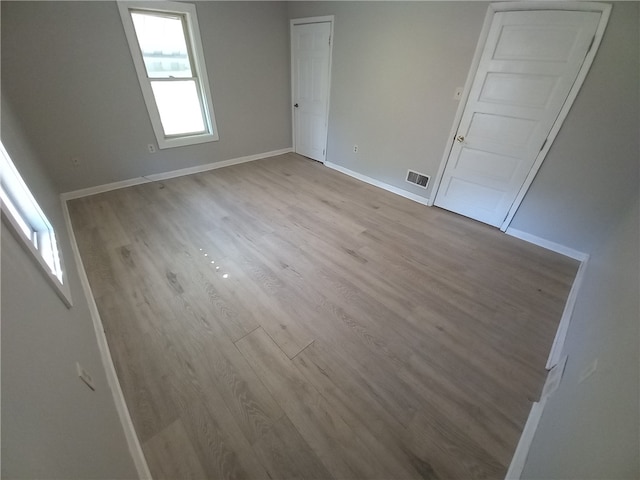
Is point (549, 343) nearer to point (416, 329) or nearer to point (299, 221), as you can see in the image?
point (416, 329)

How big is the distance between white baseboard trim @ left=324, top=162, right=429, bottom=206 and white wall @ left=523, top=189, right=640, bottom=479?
2.05 metres

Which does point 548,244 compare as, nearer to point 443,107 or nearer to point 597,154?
point 597,154

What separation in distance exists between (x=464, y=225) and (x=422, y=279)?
4.24ft

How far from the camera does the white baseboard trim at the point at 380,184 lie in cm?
352

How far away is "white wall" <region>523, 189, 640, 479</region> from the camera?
2.28 feet

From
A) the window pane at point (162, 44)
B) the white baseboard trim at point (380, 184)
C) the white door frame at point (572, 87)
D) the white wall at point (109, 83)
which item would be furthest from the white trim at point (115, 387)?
the white door frame at point (572, 87)

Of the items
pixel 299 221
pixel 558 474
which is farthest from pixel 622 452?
pixel 299 221

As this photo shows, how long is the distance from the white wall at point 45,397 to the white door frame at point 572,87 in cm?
356

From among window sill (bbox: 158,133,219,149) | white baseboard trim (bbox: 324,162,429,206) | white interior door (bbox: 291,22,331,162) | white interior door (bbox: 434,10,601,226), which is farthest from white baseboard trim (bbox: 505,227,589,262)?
window sill (bbox: 158,133,219,149)

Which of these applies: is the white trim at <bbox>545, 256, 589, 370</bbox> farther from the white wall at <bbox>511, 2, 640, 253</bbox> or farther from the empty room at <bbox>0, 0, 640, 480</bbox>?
the white wall at <bbox>511, 2, 640, 253</bbox>

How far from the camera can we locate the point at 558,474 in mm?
896

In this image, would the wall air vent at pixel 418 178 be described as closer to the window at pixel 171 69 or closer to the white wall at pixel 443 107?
the white wall at pixel 443 107

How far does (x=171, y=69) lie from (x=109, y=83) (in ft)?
2.51

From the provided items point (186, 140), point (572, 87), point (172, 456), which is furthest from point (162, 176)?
point (572, 87)
